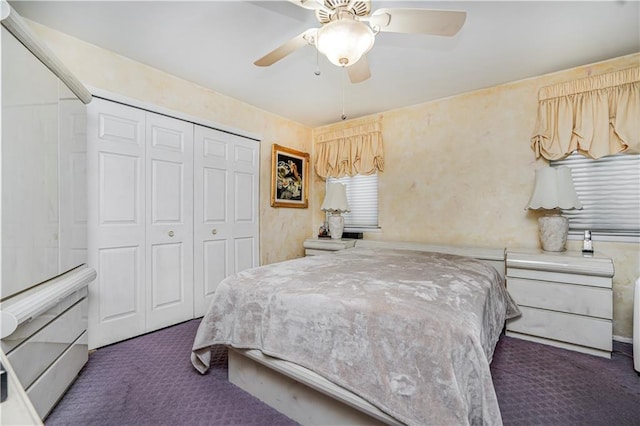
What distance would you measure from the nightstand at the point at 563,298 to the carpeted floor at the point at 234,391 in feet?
0.40

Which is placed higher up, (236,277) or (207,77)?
(207,77)

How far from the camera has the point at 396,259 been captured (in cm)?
242

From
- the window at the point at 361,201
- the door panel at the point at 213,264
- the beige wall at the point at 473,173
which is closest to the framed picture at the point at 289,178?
the window at the point at 361,201

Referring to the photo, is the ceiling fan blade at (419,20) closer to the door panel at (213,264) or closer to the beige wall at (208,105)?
the beige wall at (208,105)

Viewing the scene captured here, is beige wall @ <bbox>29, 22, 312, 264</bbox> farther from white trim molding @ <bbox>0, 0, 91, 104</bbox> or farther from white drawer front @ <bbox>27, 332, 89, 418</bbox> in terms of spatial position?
white drawer front @ <bbox>27, 332, 89, 418</bbox>

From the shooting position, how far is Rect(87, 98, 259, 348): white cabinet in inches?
90.0

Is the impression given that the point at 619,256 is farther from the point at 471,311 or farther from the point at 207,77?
the point at 207,77

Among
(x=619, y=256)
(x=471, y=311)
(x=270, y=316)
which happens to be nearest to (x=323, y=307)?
(x=270, y=316)

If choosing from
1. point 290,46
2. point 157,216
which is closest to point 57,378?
point 157,216

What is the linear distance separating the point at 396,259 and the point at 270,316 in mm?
1300

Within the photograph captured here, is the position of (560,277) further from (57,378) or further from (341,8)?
(57,378)

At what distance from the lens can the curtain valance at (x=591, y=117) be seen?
7.75ft

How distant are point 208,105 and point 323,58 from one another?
1.41 m

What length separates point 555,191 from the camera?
2473 mm
